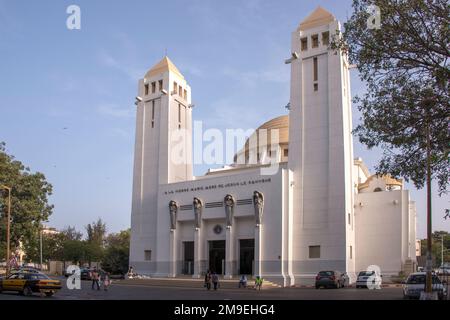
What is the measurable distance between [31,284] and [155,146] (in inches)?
1294

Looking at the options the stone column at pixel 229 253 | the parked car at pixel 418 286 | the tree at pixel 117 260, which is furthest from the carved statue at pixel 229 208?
the parked car at pixel 418 286

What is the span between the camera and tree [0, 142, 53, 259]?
163ft

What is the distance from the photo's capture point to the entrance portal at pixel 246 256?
4875cm

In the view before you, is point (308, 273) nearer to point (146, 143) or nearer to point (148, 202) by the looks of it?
point (148, 202)

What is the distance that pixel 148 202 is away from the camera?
193ft

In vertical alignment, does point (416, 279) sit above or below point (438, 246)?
above

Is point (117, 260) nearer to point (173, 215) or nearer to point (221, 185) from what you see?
point (173, 215)

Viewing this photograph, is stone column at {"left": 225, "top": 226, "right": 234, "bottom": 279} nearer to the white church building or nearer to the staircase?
the white church building

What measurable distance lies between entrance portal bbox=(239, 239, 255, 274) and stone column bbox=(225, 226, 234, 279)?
1068 mm

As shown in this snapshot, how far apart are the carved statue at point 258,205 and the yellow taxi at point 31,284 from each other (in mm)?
22477

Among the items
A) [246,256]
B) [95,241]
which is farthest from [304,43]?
[95,241]

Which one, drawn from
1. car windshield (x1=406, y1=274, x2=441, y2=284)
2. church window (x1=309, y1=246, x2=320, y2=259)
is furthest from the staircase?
car windshield (x1=406, y1=274, x2=441, y2=284)

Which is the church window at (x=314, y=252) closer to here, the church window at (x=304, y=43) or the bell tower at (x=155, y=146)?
the bell tower at (x=155, y=146)

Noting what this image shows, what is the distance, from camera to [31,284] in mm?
27828
